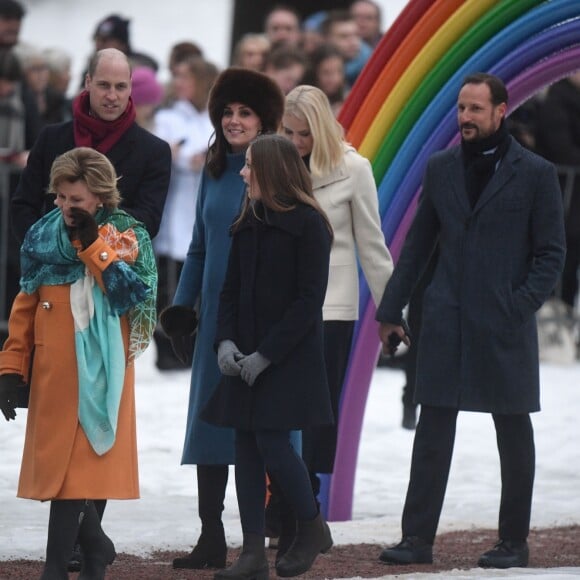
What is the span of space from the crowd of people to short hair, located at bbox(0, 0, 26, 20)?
15.6 ft

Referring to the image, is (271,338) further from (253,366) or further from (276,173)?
(276,173)

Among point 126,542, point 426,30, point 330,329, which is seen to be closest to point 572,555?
point 330,329

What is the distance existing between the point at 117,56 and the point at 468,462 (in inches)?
160

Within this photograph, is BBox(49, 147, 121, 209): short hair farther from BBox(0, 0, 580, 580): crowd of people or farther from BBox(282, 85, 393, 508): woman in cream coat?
BBox(282, 85, 393, 508): woman in cream coat

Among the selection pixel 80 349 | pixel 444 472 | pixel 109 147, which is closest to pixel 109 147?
pixel 109 147

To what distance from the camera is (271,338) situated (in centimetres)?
647

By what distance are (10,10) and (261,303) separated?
19.6 feet

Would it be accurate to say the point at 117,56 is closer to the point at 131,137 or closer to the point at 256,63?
the point at 131,137

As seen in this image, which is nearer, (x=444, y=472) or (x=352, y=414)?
(x=444, y=472)

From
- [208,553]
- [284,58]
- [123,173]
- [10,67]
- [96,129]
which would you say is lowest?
[208,553]

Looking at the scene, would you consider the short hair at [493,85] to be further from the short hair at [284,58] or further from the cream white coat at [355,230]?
the short hair at [284,58]

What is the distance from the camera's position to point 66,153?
6535 mm

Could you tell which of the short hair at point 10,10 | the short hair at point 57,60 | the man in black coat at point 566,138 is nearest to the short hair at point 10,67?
the short hair at point 10,10

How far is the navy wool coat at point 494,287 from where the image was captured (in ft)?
23.4
